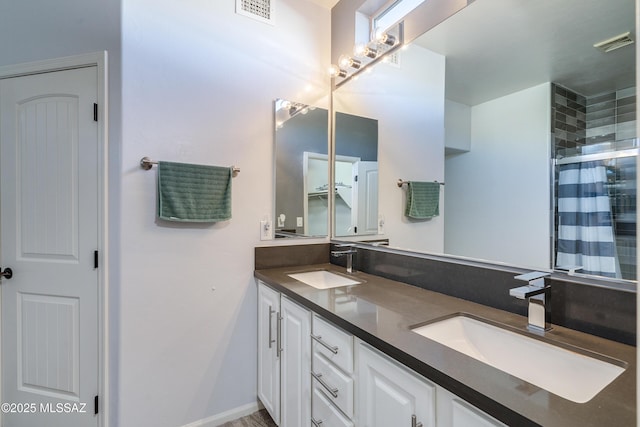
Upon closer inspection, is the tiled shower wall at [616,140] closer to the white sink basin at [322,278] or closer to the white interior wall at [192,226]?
the white sink basin at [322,278]

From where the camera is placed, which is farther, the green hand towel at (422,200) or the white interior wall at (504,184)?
the green hand towel at (422,200)

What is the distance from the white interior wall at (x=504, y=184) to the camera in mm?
1179

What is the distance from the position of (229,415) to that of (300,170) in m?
1.65

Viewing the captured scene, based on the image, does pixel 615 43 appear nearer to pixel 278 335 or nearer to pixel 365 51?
pixel 365 51

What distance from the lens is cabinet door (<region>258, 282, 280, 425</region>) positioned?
166 cm

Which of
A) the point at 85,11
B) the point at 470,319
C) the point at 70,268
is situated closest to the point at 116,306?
the point at 70,268

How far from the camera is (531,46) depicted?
1.21 meters

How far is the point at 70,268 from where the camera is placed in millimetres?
1668

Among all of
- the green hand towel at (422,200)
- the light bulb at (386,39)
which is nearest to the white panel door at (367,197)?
the green hand towel at (422,200)

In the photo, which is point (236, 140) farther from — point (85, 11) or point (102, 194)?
point (85, 11)

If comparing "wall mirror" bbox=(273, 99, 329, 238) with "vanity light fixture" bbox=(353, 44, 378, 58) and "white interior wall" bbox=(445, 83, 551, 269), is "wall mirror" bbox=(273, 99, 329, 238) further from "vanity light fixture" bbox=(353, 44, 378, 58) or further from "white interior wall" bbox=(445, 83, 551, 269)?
"white interior wall" bbox=(445, 83, 551, 269)

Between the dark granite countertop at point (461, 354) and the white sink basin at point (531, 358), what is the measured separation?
33mm

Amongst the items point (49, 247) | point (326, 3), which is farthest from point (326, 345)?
point (326, 3)

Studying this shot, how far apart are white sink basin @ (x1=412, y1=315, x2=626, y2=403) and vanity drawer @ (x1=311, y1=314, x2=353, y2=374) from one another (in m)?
0.26
